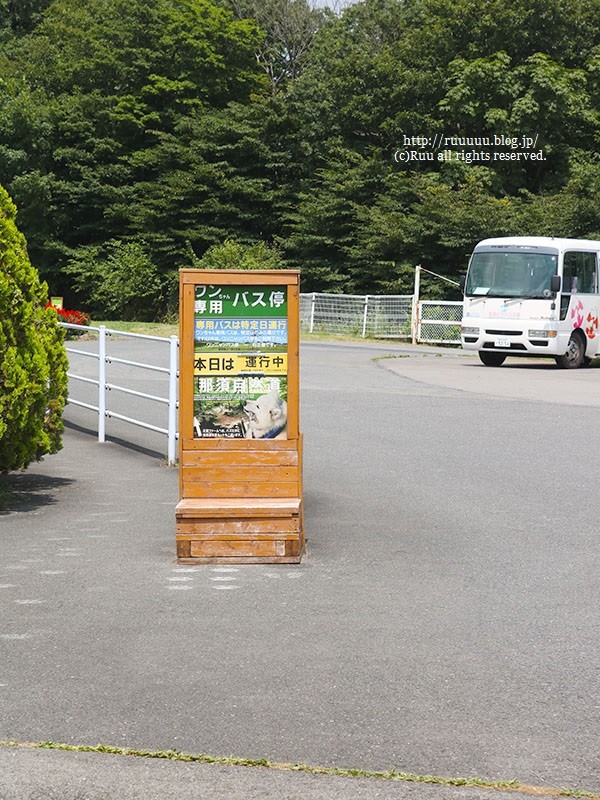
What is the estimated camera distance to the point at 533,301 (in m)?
28.2

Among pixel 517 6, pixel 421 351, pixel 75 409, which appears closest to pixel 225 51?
pixel 517 6

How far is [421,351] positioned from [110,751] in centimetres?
3081

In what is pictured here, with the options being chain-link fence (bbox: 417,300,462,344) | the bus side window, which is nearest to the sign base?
the bus side window

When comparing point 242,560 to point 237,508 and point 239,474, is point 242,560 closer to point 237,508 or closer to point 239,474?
point 237,508

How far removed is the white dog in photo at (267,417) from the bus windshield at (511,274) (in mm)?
21184

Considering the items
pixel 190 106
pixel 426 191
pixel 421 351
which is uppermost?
pixel 190 106

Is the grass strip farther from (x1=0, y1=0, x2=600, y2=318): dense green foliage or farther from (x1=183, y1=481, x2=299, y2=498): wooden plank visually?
(x1=0, y1=0, x2=600, y2=318): dense green foliage

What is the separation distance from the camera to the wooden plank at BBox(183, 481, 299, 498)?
7922 millimetres

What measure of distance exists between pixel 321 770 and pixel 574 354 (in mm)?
25438

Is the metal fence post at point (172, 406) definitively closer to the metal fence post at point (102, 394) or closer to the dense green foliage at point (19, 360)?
the metal fence post at point (102, 394)

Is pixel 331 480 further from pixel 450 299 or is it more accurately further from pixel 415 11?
pixel 415 11

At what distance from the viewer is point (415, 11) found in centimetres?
5569

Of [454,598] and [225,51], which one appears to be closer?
[454,598]

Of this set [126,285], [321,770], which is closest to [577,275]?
[321,770]
